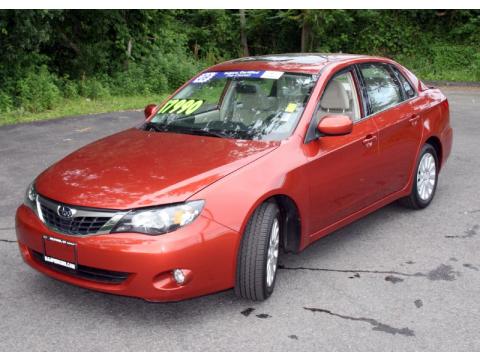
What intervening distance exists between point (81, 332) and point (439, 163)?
13.8 ft

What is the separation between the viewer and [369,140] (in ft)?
16.8

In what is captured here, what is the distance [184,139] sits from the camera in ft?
15.4

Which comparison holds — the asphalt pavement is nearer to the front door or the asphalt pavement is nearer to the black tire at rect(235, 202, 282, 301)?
the black tire at rect(235, 202, 282, 301)

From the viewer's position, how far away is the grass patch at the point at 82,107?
12.6 metres

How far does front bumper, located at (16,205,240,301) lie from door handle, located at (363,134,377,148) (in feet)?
5.66

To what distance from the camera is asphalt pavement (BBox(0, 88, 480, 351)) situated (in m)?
3.64

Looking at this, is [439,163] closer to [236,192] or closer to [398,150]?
[398,150]

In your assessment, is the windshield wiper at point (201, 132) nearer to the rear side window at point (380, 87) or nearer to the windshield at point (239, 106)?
the windshield at point (239, 106)

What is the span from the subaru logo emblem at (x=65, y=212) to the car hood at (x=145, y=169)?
4 centimetres

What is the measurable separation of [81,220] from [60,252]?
0.25m

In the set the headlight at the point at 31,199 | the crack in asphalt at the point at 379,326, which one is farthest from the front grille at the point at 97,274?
the crack in asphalt at the point at 379,326

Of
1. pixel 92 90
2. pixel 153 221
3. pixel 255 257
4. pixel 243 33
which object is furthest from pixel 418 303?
pixel 243 33

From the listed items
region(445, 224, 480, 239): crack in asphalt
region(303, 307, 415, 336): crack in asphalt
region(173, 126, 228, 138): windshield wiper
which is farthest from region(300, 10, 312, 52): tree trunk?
region(303, 307, 415, 336): crack in asphalt

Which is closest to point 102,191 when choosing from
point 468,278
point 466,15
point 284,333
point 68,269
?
point 68,269
